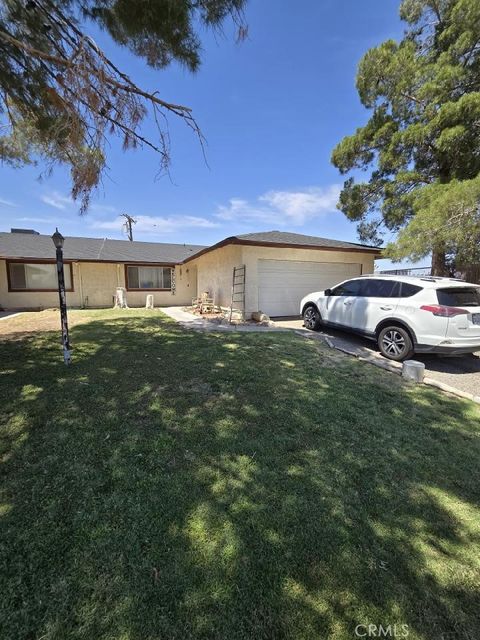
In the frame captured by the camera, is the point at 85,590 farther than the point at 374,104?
No

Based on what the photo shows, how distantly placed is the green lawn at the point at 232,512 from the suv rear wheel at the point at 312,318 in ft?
13.6

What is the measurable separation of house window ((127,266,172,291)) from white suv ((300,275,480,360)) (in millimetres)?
10978

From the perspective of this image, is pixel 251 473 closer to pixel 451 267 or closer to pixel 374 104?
pixel 451 267

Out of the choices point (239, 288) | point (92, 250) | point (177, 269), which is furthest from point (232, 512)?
point (92, 250)

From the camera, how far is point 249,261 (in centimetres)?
988

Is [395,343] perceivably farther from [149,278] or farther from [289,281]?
[149,278]

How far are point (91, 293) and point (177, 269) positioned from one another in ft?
14.4

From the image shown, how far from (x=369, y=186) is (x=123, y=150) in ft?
36.3

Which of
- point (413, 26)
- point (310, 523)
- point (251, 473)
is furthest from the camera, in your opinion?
point (413, 26)

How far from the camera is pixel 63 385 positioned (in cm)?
392

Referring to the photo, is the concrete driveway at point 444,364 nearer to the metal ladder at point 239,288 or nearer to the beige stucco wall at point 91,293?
the metal ladder at point 239,288

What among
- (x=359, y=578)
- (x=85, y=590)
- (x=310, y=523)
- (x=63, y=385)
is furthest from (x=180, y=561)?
(x=63, y=385)

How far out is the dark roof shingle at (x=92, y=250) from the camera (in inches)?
538

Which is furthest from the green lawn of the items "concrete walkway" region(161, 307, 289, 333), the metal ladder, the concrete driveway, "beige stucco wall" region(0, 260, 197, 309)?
"beige stucco wall" region(0, 260, 197, 309)
